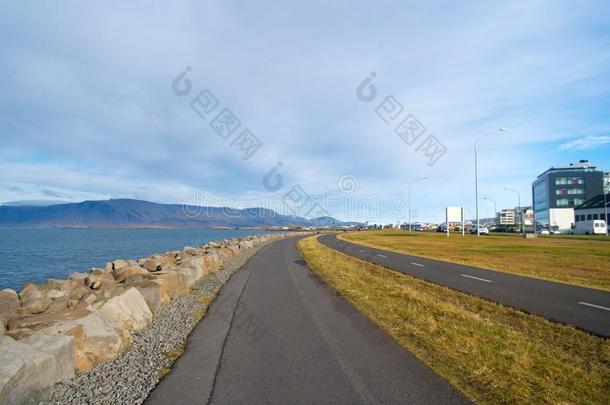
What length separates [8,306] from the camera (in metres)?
10.1

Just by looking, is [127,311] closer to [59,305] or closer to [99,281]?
[59,305]

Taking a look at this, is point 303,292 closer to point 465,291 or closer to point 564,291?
point 465,291

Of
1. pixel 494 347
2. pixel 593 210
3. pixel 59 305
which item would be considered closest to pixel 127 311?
pixel 59 305

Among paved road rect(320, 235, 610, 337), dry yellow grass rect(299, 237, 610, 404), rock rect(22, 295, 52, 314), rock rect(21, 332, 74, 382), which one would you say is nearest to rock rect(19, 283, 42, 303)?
rock rect(22, 295, 52, 314)

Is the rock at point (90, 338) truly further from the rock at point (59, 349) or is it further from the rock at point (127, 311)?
the rock at point (127, 311)

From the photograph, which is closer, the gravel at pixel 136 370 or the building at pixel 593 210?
the gravel at pixel 136 370

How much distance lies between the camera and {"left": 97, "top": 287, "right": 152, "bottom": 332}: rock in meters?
7.73

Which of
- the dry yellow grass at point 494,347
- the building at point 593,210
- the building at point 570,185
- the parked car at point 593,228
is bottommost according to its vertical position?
the dry yellow grass at point 494,347

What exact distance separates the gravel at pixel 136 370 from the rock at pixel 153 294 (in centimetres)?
47

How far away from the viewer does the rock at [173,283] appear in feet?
39.3

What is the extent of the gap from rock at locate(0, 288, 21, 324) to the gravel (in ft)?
11.1

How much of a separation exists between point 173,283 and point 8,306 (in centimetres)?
420

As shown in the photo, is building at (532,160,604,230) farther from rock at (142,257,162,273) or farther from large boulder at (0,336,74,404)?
large boulder at (0,336,74,404)

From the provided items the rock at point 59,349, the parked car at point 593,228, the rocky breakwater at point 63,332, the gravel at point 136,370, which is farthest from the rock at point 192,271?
the parked car at point 593,228
